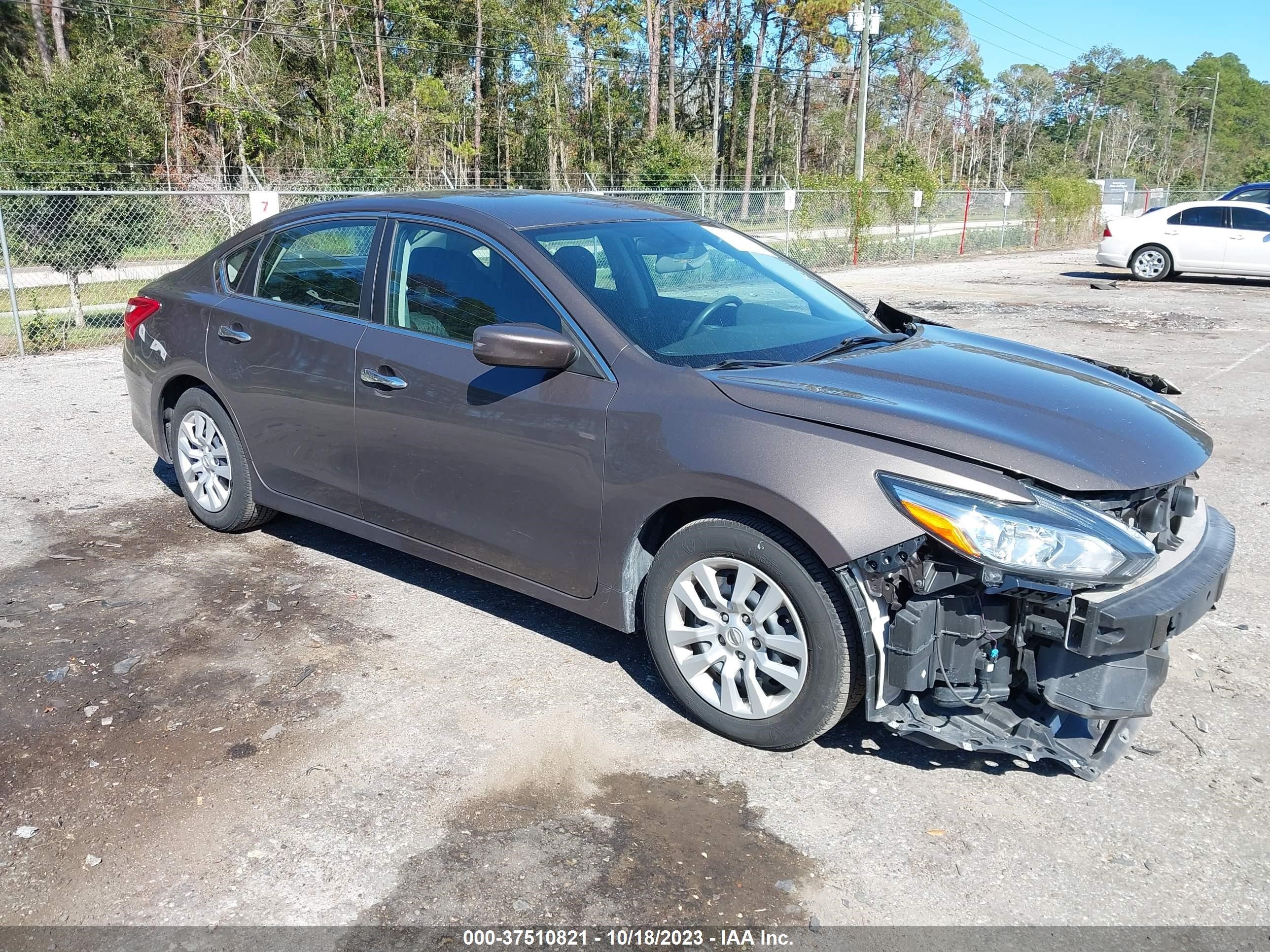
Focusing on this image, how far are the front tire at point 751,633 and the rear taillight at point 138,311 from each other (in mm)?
3497

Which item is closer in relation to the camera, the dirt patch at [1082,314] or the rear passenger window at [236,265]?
the rear passenger window at [236,265]

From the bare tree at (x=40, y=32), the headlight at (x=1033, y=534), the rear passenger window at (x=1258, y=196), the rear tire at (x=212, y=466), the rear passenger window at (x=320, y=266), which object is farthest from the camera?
the bare tree at (x=40, y=32)

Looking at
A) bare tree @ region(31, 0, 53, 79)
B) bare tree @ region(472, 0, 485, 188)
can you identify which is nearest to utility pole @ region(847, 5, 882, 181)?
bare tree @ region(472, 0, 485, 188)

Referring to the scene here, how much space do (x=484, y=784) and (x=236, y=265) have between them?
10.4 feet

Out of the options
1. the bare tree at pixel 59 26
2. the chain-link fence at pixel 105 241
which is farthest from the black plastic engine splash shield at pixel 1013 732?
the bare tree at pixel 59 26

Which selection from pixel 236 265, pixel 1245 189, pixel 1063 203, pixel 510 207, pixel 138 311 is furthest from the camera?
pixel 1063 203

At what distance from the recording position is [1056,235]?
3156 cm

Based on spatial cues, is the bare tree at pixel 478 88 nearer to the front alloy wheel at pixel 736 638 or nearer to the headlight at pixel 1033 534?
the front alloy wheel at pixel 736 638

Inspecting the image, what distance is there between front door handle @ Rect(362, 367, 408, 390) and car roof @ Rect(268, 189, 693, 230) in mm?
682

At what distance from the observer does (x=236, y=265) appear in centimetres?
523

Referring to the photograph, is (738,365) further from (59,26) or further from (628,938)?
(59,26)

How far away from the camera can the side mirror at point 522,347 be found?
3.58m

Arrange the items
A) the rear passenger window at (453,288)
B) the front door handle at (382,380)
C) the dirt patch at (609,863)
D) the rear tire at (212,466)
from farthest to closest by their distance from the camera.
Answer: the rear tire at (212,466), the front door handle at (382,380), the rear passenger window at (453,288), the dirt patch at (609,863)

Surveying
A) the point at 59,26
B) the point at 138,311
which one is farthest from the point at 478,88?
the point at 138,311
